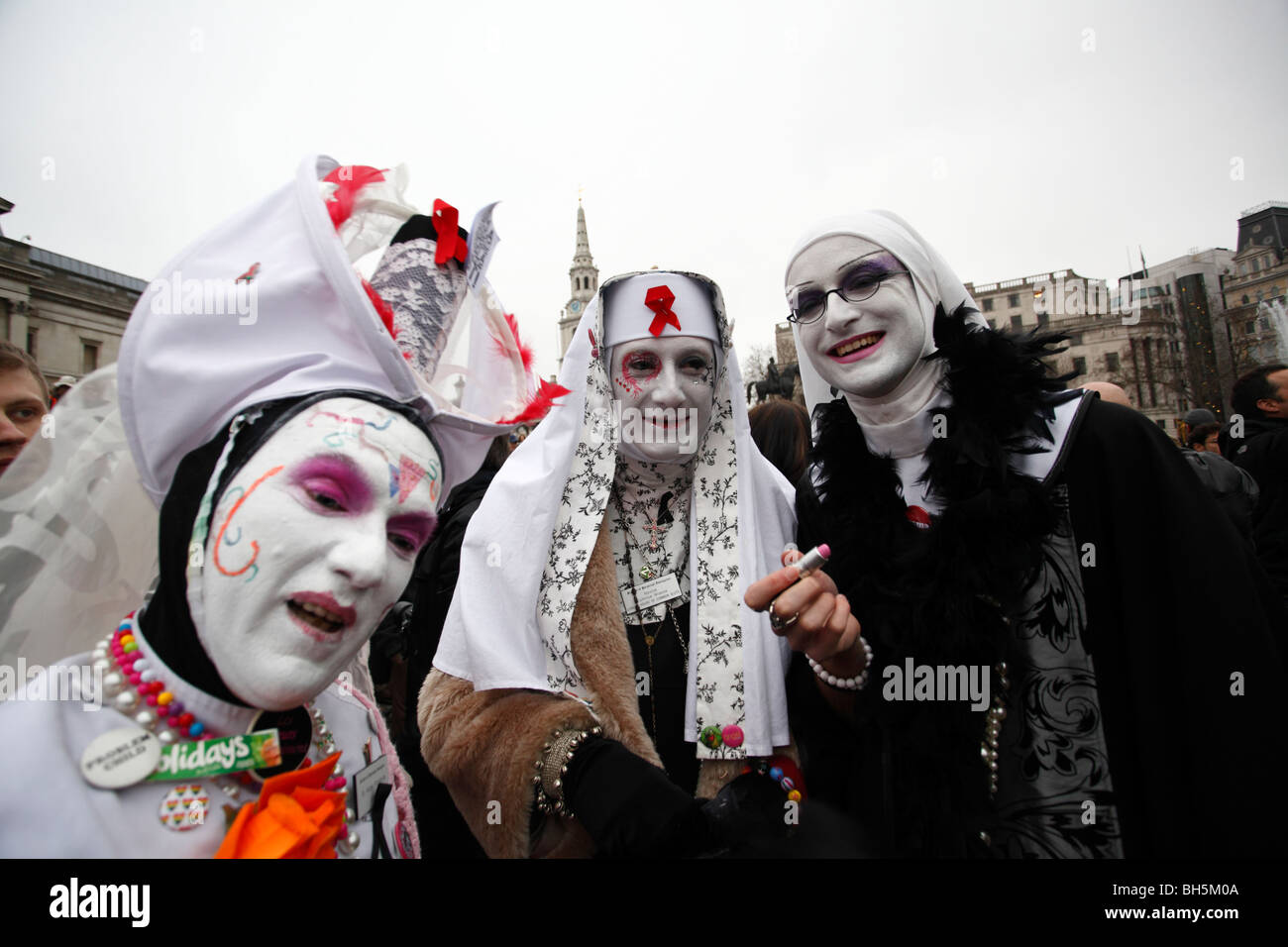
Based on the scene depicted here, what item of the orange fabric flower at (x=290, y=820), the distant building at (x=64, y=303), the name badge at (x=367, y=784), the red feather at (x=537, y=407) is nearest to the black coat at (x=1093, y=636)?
the red feather at (x=537, y=407)

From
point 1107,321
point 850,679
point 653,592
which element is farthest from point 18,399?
point 1107,321

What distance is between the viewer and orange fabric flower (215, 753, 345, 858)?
108 cm

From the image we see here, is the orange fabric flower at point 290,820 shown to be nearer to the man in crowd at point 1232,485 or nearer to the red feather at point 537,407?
the red feather at point 537,407

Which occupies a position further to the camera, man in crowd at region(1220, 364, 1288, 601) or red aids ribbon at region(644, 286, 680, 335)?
man in crowd at region(1220, 364, 1288, 601)

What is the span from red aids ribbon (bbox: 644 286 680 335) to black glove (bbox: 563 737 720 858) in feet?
4.07

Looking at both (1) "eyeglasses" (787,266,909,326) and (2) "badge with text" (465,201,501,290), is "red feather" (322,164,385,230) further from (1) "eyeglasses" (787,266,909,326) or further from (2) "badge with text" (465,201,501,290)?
(1) "eyeglasses" (787,266,909,326)

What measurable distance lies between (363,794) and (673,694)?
88cm

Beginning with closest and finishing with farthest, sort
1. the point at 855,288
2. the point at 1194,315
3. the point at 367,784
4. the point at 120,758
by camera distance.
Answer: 1. the point at 120,758
2. the point at 367,784
3. the point at 855,288
4. the point at 1194,315

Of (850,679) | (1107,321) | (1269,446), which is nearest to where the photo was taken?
(850,679)

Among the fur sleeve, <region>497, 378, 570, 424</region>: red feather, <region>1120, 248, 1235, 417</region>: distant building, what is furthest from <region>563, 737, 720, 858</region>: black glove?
<region>1120, 248, 1235, 417</region>: distant building

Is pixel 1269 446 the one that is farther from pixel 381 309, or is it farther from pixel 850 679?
pixel 381 309

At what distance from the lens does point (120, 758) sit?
104 centimetres

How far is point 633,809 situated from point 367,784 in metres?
0.61

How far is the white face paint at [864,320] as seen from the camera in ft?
5.59
